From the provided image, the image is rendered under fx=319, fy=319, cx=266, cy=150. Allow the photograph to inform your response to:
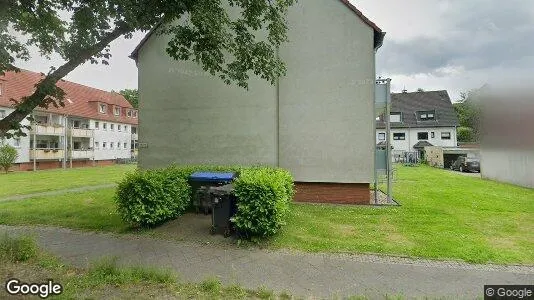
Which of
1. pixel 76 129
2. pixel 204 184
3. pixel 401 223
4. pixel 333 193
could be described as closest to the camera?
pixel 401 223

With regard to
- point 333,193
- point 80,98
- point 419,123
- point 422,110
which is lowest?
point 333,193

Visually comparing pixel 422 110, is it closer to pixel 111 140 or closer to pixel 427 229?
pixel 427 229

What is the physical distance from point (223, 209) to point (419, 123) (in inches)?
1835

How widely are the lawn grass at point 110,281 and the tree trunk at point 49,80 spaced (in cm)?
245

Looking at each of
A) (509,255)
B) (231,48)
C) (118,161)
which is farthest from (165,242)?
(118,161)

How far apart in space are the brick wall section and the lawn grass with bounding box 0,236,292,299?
23.1 feet

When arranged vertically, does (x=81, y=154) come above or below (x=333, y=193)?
above

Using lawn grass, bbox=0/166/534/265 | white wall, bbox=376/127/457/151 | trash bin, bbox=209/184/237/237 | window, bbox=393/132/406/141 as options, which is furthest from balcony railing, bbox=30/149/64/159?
window, bbox=393/132/406/141

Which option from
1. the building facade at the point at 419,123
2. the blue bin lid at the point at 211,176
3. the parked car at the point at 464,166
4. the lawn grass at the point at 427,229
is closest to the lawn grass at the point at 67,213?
the blue bin lid at the point at 211,176

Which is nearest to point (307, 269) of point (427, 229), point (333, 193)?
point (427, 229)

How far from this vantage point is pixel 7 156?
28.3 m

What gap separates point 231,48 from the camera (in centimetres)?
834

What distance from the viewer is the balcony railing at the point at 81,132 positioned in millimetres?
37906

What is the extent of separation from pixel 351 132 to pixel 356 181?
171 centimetres
